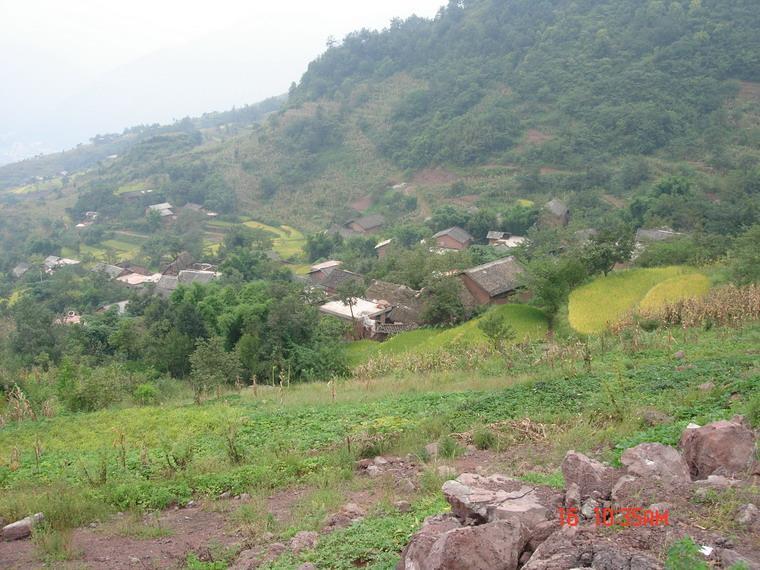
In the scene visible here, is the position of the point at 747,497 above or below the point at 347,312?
above

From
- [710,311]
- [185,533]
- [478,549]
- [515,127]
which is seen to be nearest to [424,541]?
[478,549]

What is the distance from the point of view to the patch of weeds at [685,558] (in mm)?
3447

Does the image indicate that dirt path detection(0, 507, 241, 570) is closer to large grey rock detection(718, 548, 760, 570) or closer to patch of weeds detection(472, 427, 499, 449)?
patch of weeds detection(472, 427, 499, 449)

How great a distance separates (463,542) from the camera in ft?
13.6

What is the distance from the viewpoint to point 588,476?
16.7ft

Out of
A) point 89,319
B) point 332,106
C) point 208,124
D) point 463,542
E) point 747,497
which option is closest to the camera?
point 463,542

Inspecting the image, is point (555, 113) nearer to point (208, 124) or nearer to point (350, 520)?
point (350, 520)

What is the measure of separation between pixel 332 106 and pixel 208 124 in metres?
58.8

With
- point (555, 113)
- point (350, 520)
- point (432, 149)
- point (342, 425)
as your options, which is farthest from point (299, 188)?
point (350, 520)

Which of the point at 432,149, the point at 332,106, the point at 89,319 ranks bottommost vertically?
the point at 89,319

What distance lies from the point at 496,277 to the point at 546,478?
17602 mm

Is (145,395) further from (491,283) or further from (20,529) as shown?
(491,283)

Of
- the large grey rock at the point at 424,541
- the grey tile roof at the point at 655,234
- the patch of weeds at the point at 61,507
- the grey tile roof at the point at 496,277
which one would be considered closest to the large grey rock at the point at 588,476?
the large grey rock at the point at 424,541
